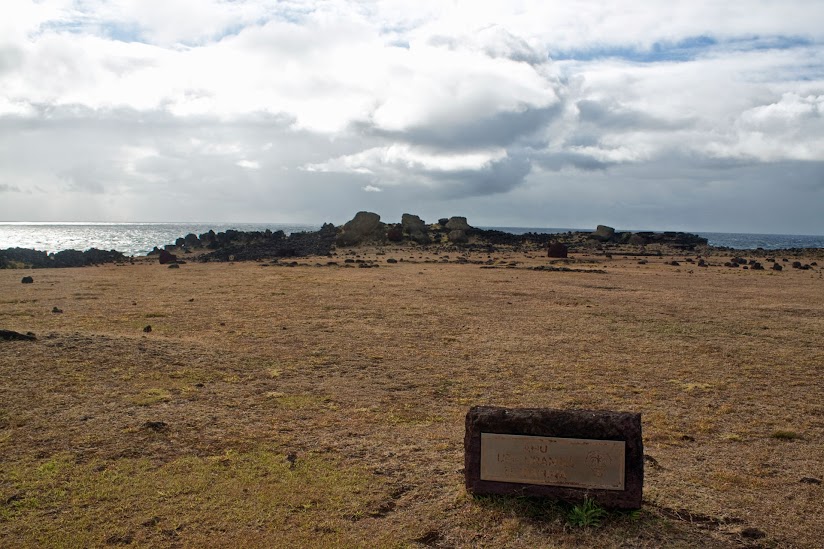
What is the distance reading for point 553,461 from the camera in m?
5.27

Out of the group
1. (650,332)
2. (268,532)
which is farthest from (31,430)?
(650,332)

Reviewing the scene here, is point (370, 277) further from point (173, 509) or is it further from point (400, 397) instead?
point (173, 509)

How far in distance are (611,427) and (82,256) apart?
128 ft

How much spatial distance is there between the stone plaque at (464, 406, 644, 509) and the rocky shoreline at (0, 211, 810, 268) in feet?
117

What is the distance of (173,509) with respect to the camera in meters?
5.30

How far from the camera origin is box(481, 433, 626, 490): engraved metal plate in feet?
17.0

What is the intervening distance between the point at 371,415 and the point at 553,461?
10.5 feet

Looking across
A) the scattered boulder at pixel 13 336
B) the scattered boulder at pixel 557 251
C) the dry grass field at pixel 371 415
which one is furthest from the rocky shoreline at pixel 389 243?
the scattered boulder at pixel 13 336

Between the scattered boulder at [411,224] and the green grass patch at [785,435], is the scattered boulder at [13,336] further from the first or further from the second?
the scattered boulder at [411,224]

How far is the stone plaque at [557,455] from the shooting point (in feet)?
16.9

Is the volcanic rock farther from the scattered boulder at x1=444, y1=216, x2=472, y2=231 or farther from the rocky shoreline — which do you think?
the scattered boulder at x1=444, y1=216, x2=472, y2=231

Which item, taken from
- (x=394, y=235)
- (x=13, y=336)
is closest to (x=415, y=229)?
(x=394, y=235)

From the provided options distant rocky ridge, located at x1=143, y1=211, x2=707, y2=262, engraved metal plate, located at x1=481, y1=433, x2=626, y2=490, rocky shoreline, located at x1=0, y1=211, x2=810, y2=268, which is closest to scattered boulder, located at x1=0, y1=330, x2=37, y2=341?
engraved metal plate, located at x1=481, y1=433, x2=626, y2=490

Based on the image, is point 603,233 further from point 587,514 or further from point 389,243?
point 587,514
